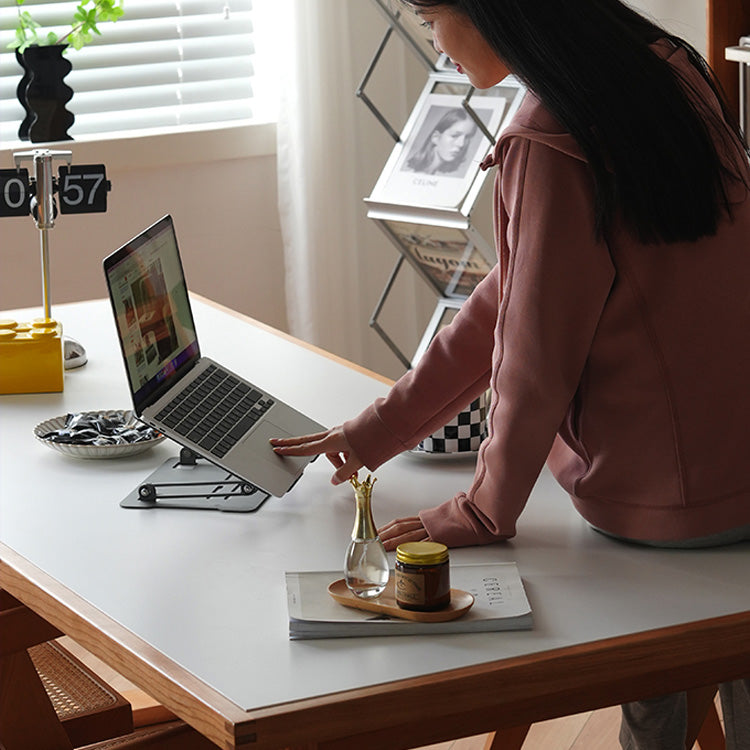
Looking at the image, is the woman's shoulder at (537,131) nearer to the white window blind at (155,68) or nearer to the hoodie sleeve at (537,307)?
the hoodie sleeve at (537,307)

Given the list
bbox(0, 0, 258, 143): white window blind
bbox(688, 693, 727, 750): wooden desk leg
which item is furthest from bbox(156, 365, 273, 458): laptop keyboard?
bbox(0, 0, 258, 143): white window blind

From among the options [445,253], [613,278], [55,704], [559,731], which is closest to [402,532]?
[613,278]

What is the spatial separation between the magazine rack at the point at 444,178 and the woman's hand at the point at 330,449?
4.65ft

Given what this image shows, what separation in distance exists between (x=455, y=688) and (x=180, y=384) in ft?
2.62

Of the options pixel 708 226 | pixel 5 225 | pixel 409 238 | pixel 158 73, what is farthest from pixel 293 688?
pixel 158 73

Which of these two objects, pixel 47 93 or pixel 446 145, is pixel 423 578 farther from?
pixel 47 93

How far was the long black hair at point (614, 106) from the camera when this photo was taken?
1.35m

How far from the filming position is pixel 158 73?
382 centimetres

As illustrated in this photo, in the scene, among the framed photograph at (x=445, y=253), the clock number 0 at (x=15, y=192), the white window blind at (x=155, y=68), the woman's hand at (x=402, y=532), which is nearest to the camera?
the woman's hand at (x=402, y=532)

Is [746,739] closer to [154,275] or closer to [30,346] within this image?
[154,275]

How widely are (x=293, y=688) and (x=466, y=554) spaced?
0.38 meters

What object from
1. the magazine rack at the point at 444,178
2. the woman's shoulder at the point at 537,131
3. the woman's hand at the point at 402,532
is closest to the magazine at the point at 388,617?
the woman's hand at the point at 402,532

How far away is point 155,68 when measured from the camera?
3.81 m

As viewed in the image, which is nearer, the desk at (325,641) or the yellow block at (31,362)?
the desk at (325,641)
